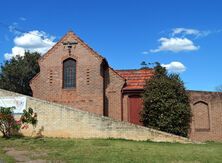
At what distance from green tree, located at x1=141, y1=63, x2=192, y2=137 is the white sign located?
8.28m

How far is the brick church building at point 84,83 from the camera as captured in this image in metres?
29.8

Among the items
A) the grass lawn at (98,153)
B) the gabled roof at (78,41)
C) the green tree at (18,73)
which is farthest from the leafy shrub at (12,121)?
the green tree at (18,73)

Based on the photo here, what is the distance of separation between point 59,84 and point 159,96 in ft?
27.5

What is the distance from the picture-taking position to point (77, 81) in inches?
1185

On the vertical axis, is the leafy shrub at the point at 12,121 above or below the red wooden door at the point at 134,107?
below

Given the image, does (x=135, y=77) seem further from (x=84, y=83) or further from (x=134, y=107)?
(x=84, y=83)

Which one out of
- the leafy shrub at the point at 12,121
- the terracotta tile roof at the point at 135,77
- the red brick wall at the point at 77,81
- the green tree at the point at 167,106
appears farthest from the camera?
the terracotta tile roof at the point at 135,77

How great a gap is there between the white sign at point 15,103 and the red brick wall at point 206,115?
564 inches

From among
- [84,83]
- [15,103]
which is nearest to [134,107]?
[84,83]

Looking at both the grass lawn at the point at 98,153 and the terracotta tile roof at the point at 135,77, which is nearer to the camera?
the grass lawn at the point at 98,153

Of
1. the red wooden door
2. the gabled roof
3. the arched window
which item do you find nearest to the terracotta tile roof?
the red wooden door

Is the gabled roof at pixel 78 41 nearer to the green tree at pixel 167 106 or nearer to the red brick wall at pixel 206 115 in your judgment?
the green tree at pixel 167 106

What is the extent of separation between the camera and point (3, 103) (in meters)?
26.2

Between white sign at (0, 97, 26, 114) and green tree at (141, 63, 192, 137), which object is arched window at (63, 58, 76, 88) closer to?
white sign at (0, 97, 26, 114)
